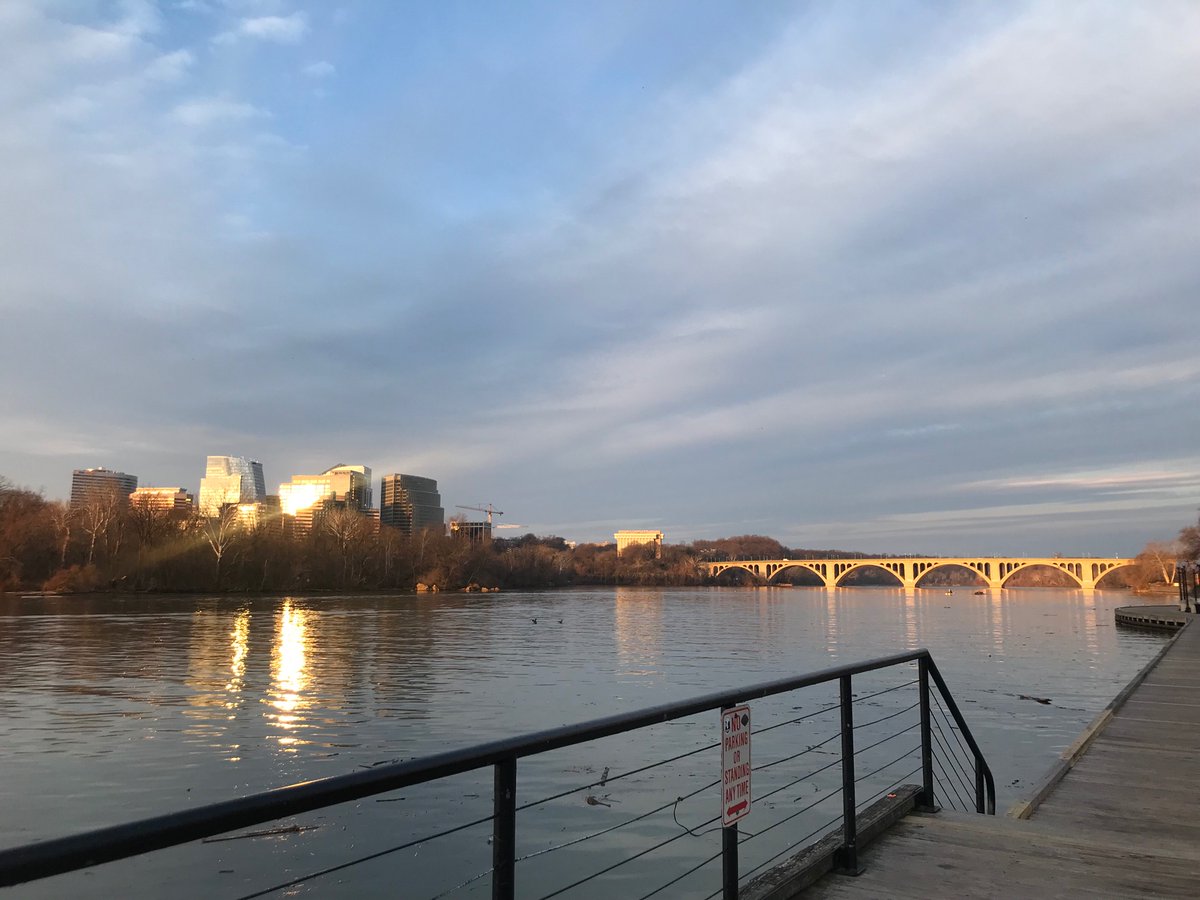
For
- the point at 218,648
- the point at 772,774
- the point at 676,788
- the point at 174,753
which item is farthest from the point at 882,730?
the point at 218,648

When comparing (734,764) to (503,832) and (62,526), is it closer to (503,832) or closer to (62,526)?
(503,832)

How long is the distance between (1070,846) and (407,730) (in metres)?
13.8

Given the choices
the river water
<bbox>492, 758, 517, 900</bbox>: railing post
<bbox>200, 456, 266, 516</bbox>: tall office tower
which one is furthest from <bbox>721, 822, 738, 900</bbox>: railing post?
<bbox>200, 456, 266, 516</bbox>: tall office tower

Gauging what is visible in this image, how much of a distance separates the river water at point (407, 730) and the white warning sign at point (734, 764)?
1.53 metres

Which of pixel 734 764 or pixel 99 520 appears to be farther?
pixel 99 520

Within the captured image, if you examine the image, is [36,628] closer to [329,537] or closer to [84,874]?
[84,874]

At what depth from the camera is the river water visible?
33.2 feet

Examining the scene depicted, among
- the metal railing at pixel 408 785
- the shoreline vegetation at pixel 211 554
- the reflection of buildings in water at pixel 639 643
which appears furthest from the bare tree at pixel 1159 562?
the metal railing at pixel 408 785

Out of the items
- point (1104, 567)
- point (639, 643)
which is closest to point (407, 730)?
point (639, 643)

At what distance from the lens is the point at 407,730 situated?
17422mm

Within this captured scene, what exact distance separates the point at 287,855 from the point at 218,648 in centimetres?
2908

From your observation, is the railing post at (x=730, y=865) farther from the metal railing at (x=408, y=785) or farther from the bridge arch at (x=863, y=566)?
the bridge arch at (x=863, y=566)

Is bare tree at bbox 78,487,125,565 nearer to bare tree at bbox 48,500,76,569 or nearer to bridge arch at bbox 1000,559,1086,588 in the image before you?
bare tree at bbox 48,500,76,569

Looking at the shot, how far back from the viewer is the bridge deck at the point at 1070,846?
209 inches
